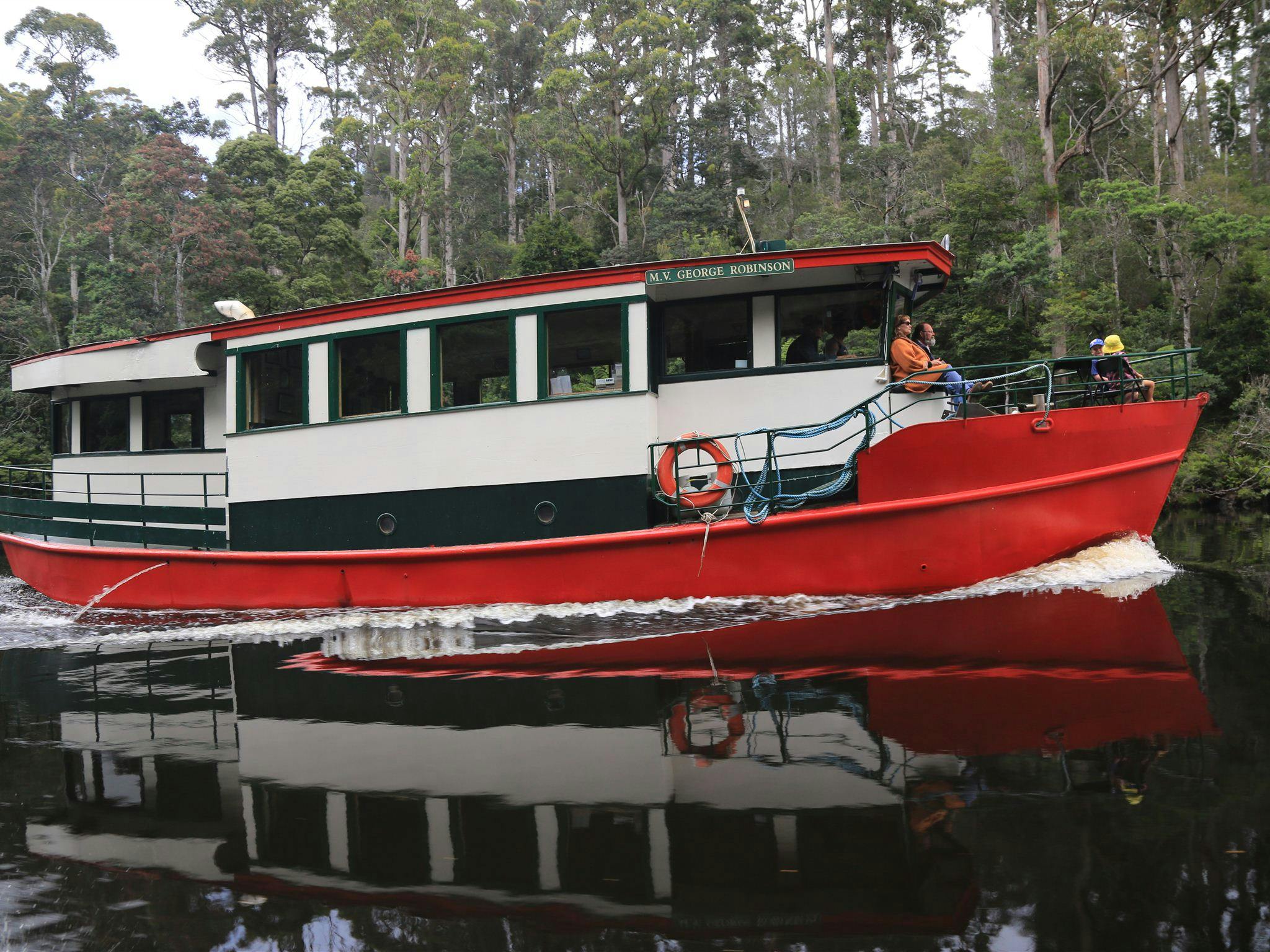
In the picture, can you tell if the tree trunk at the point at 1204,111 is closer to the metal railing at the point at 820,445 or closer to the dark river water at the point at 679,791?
the metal railing at the point at 820,445

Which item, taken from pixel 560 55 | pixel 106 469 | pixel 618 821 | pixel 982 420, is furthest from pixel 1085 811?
pixel 560 55

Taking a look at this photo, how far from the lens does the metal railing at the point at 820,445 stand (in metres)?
7.17

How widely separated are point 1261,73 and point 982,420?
39873mm

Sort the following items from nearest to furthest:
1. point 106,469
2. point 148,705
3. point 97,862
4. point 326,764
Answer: point 97,862, point 326,764, point 148,705, point 106,469

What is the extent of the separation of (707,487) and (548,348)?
193cm

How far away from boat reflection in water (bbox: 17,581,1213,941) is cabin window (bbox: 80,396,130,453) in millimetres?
5365

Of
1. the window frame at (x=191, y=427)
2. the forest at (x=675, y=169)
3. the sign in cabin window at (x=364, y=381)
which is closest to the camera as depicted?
the sign in cabin window at (x=364, y=381)

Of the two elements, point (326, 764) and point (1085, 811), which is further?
point (326, 764)

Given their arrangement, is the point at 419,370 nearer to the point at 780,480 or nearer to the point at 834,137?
the point at 780,480

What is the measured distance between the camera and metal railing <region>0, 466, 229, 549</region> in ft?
31.0

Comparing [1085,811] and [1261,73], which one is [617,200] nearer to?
[1261,73]

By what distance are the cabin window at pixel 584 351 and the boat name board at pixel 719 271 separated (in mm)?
489

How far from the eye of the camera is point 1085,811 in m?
3.03

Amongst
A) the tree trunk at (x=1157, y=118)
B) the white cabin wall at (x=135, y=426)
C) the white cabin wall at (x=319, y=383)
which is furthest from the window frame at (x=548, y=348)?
the tree trunk at (x=1157, y=118)
